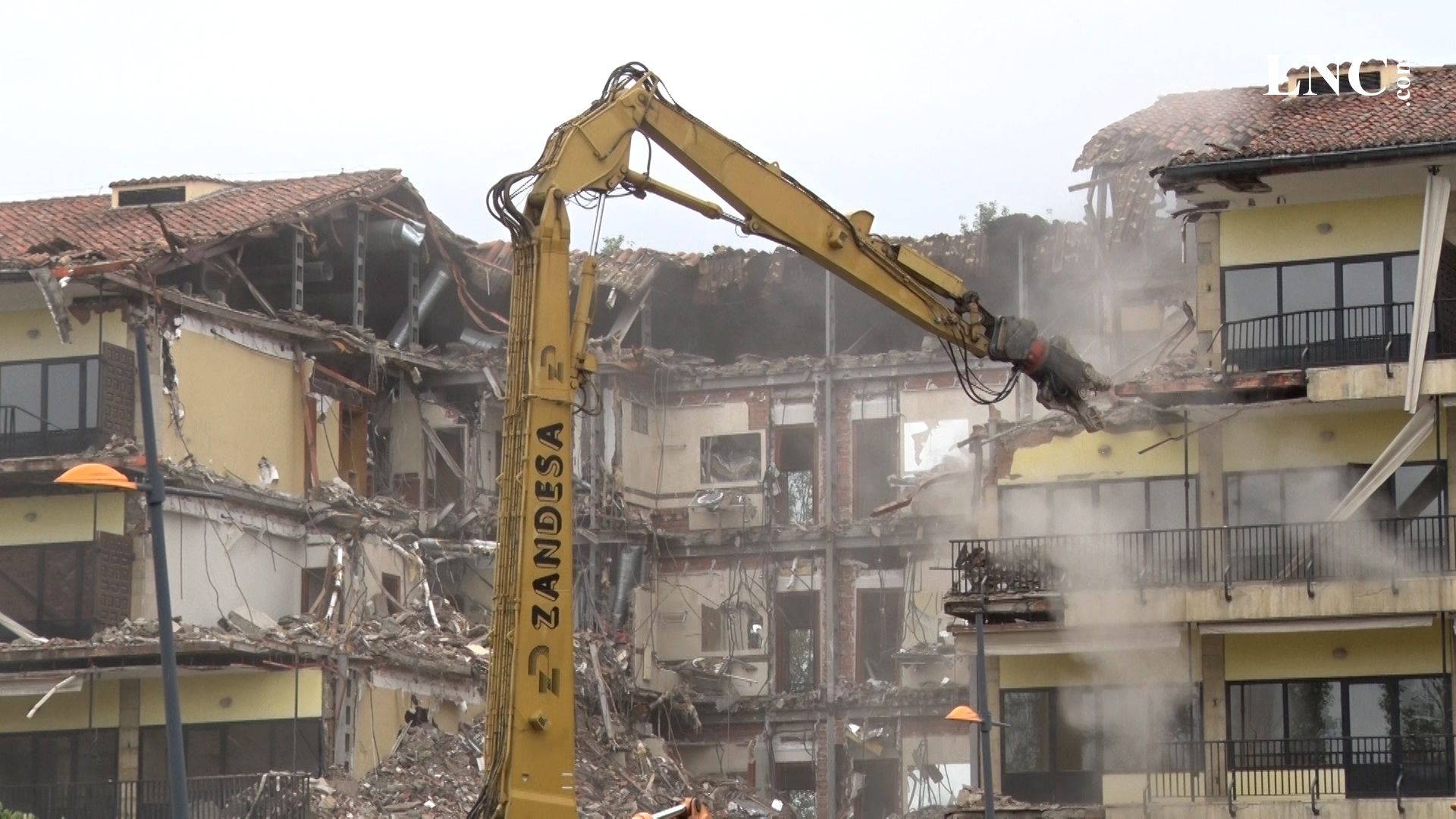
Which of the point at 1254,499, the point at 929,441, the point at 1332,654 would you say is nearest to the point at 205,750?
the point at 929,441

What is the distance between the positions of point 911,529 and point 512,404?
1165 inches

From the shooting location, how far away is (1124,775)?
4047 centimetres

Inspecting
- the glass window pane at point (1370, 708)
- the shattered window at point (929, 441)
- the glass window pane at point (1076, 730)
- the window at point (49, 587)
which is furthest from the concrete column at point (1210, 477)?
the window at point (49, 587)

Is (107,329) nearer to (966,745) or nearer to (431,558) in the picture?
(431,558)

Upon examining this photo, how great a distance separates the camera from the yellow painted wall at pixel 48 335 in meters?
46.5

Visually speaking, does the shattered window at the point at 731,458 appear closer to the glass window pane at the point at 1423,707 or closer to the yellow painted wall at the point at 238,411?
the yellow painted wall at the point at 238,411

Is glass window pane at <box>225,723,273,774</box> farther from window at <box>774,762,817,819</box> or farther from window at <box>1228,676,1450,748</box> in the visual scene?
window at <box>1228,676,1450,748</box>

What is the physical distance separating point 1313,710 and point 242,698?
64.4 feet

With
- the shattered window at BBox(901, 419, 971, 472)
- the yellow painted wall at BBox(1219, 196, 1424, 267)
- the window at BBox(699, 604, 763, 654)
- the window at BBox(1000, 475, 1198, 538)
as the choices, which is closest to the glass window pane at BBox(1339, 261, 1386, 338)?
the yellow painted wall at BBox(1219, 196, 1424, 267)

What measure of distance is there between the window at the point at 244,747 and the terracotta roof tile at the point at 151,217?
29.7 ft

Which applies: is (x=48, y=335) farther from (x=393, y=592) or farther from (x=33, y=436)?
(x=393, y=592)

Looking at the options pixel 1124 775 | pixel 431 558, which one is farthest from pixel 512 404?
pixel 431 558

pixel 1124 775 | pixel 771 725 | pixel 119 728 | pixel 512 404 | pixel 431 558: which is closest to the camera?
pixel 512 404

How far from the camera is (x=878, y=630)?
56.5 metres
